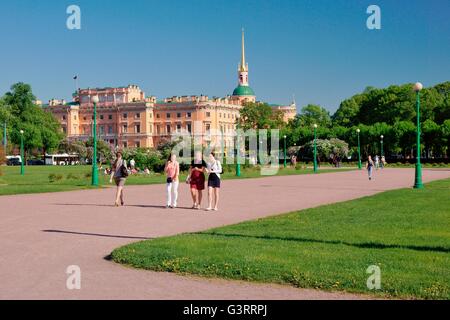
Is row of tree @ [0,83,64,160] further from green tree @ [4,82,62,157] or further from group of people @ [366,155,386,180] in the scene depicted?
group of people @ [366,155,386,180]

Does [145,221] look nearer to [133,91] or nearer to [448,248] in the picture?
[448,248]

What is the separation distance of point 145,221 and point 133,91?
460ft

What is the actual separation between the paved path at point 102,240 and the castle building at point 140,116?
379ft

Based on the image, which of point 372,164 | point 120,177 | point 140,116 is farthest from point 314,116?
point 120,177

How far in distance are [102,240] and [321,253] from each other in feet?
15.4

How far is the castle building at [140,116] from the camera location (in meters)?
142

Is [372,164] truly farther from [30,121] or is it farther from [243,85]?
[243,85]

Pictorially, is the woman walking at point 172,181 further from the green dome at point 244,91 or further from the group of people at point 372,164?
the green dome at point 244,91

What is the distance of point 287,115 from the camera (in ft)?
531

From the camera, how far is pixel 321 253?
380 inches

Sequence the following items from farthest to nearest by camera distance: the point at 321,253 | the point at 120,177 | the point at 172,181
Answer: the point at 120,177 < the point at 172,181 < the point at 321,253

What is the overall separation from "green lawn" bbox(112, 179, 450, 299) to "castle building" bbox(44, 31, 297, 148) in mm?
123357

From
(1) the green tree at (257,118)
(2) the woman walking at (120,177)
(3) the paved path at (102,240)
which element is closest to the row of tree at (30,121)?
(1) the green tree at (257,118)
